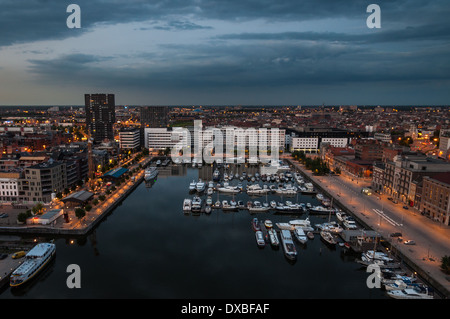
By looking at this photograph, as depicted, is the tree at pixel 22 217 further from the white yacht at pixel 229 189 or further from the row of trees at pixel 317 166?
the row of trees at pixel 317 166

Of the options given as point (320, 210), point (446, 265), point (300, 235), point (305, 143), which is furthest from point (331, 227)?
point (305, 143)

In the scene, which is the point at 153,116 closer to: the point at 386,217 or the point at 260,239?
the point at 260,239

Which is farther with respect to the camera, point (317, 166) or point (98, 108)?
point (98, 108)

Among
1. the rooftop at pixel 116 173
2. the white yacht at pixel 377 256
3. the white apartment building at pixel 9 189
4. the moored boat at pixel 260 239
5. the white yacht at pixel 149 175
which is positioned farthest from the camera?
the white yacht at pixel 149 175

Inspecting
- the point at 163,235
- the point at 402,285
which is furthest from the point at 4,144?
the point at 402,285

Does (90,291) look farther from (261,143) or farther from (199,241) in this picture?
(261,143)

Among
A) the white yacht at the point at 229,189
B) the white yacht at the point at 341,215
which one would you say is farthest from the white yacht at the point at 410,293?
the white yacht at the point at 229,189
